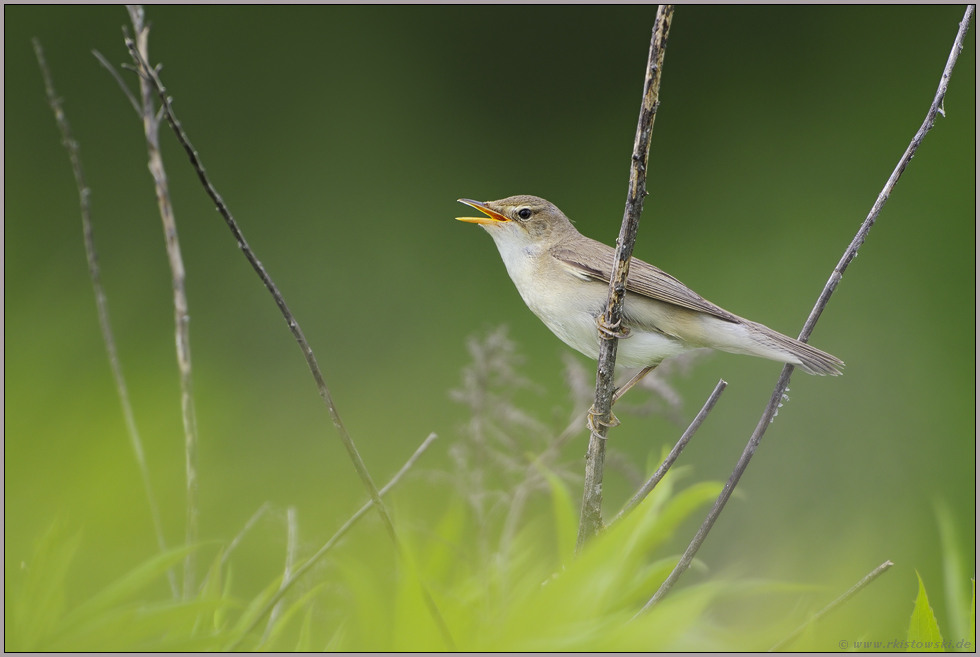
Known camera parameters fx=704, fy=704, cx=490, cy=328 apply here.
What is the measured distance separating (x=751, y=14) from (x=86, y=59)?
3253mm

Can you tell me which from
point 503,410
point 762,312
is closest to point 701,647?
point 503,410

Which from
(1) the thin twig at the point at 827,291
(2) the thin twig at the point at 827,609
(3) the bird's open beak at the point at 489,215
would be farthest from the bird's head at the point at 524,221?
(2) the thin twig at the point at 827,609

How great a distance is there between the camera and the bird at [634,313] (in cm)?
148

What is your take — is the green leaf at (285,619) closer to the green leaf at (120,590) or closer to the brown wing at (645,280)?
the green leaf at (120,590)

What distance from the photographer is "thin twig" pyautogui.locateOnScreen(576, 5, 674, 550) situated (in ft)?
2.16

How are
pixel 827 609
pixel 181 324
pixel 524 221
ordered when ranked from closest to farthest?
pixel 827 609
pixel 181 324
pixel 524 221

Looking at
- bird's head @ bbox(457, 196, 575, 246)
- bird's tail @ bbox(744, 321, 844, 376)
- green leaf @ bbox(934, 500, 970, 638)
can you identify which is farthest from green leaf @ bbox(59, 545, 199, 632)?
bird's head @ bbox(457, 196, 575, 246)

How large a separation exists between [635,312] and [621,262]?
74cm

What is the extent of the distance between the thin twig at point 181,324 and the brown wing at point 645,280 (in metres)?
0.91

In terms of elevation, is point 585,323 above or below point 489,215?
below

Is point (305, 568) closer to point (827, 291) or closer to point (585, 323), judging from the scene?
point (827, 291)

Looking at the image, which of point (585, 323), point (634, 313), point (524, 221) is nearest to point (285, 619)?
point (585, 323)

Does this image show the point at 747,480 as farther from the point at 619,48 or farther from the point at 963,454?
the point at 619,48

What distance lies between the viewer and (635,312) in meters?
1.59
